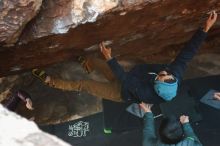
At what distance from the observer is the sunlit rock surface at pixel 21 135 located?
2.31 meters

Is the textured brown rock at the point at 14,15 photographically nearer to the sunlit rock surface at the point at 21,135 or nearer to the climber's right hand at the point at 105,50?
the climber's right hand at the point at 105,50

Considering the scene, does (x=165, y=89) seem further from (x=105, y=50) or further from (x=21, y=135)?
(x=21, y=135)

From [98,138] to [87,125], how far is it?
0.86 ft

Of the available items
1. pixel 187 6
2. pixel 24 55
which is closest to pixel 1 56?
pixel 24 55

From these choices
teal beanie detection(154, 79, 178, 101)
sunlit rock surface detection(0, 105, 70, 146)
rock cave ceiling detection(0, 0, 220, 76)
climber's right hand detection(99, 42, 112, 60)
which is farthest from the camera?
climber's right hand detection(99, 42, 112, 60)

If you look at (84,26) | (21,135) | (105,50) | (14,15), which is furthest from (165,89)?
(21,135)

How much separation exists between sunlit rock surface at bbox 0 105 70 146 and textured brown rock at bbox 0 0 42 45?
→ 4.79 feet

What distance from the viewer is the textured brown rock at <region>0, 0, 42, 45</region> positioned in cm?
373

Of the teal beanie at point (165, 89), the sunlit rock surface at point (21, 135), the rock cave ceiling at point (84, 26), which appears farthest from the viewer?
the teal beanie at point (165, 89)

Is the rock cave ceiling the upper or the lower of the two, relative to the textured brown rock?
lower

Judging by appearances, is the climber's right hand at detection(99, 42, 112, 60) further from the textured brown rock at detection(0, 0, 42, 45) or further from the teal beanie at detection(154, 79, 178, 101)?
the textured brown rock at detection(0, 0, 42, 45)

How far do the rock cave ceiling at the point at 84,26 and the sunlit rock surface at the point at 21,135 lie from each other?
4.98ft

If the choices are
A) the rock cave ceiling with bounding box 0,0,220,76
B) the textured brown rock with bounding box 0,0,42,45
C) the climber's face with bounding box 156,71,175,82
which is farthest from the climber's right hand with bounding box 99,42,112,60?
the textured brown rock with bounding box 0,0,42,45

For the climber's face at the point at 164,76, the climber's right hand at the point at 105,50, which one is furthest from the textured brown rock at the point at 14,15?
the climber's face at the point at 164,76
